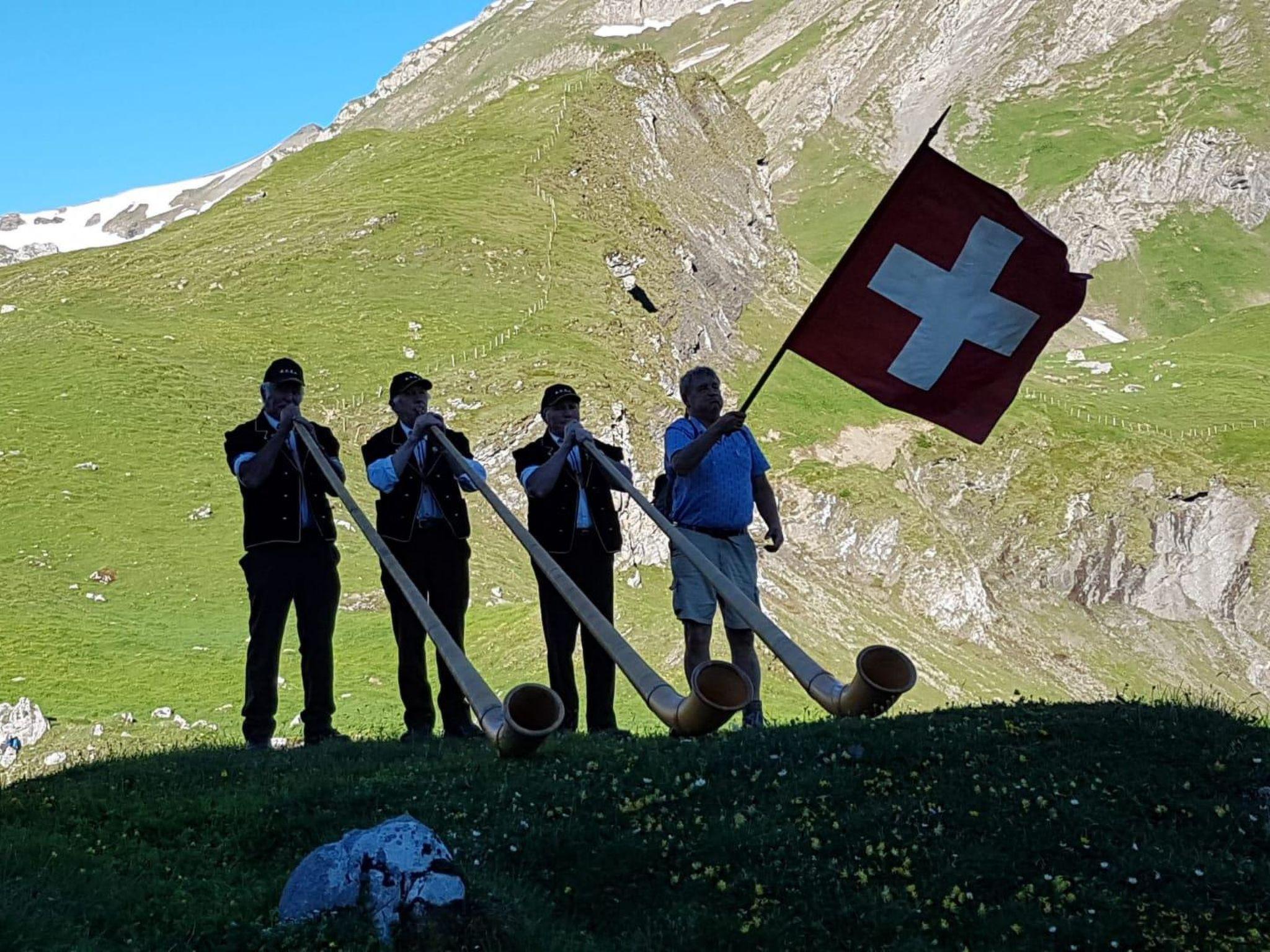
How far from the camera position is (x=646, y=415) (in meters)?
38.3

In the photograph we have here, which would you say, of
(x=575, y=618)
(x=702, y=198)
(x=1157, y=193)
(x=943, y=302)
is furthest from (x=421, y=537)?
(x=1157, y=193)

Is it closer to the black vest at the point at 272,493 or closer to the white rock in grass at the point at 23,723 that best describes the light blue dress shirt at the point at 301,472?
the black vest at the point at 272,493

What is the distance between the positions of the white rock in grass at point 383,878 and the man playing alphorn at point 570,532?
522 cm

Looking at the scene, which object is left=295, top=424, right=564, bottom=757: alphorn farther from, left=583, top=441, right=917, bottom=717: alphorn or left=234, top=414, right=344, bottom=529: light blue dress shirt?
left=234, top=414, right=344, bottom=529: light blue dress shirt

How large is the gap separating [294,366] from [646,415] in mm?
27339

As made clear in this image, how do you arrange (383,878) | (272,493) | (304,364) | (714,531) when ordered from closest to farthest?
(383,878) → (272,493) → (714,531) → (304,364)

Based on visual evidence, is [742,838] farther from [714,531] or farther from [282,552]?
[282,552]

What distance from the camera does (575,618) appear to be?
11844mm

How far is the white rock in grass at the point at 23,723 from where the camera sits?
16688 mm

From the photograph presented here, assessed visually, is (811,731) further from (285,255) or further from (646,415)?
(285,255)

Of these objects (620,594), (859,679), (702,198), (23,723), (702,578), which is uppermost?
(702,198)

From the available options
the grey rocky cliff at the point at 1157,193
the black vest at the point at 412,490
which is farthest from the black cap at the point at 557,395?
the grey rocky cliff at the point at 1157,193

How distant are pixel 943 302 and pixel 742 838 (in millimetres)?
4841

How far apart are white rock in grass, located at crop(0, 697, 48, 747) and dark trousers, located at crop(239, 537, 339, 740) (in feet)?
23.2
